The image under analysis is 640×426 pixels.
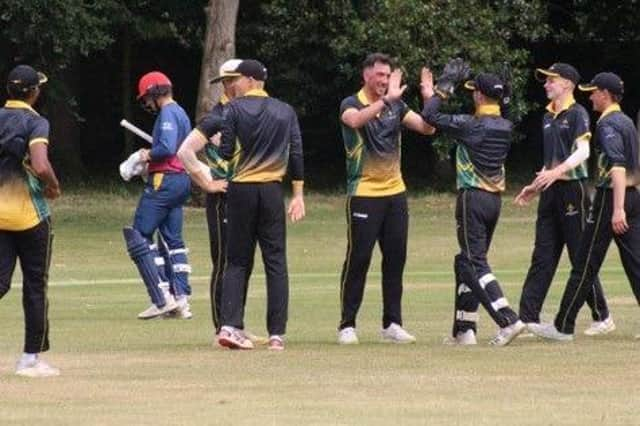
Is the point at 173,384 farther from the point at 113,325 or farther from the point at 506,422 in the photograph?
the point at 113,325

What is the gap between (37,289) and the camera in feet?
44.5

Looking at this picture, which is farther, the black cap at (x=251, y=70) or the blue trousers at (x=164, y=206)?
the blue trousers at (x=164, y=206)

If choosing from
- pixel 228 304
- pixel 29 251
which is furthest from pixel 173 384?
pixel 228 304

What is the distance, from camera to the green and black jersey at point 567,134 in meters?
16.3

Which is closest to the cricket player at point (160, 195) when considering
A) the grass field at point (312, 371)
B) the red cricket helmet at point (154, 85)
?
the red cricket helmet at point (154, 85)

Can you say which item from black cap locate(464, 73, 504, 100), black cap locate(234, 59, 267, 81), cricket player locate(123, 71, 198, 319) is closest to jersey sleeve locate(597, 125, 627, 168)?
black cap locate(464, 73, 504, 100)

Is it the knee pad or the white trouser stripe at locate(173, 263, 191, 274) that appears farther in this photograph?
the white trouser stripe at locate(173, 263, 191, 274)

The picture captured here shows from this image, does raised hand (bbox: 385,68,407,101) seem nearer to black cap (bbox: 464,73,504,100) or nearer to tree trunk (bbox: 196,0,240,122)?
black cap (bbox: 464,73,504,100)

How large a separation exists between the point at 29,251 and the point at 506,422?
13.0 feet

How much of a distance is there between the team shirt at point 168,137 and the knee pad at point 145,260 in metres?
0.63

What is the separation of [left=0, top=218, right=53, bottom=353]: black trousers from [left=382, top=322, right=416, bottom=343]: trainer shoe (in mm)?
3377

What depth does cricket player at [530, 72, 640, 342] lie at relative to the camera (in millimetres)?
15883

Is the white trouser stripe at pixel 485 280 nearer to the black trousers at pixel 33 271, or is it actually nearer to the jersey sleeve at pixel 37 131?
the black trousers at pixel 33 271

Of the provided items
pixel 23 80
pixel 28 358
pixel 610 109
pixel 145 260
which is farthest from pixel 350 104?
pixel 145 260
